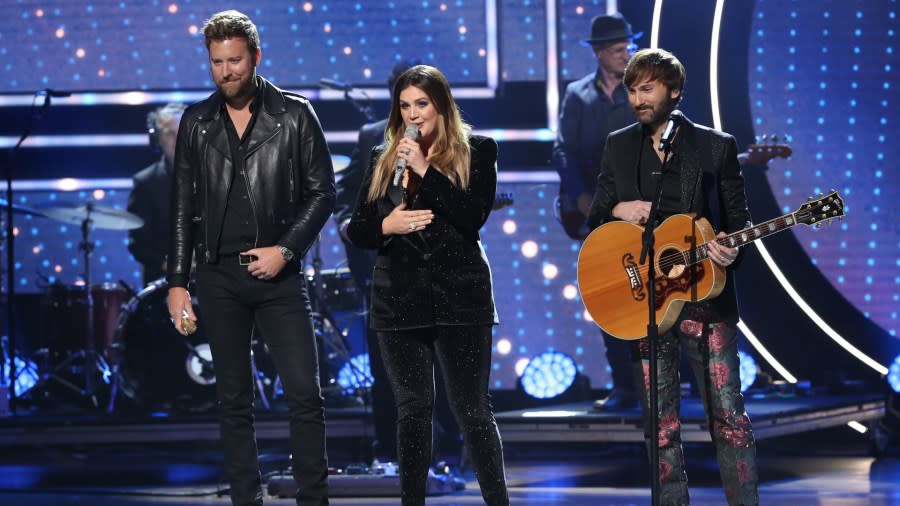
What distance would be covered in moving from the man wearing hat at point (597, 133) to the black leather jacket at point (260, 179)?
9.82ft

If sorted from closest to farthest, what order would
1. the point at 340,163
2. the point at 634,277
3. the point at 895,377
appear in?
1. the point at 634,277
2. the point at 340,163
3. the point at 895,377

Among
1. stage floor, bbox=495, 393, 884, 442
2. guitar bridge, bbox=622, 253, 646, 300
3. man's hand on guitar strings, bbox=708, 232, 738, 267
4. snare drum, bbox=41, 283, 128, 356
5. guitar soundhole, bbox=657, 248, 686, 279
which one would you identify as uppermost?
man's hand on guitar strings, bbox=708, 232, 738, 267

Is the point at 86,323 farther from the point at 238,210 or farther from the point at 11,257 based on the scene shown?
the point at 238,210

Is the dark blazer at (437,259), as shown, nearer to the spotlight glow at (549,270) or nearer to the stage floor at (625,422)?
the stage floor at (625,422)

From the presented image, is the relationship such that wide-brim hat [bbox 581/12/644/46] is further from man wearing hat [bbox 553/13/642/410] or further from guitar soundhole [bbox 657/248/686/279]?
guitar soundhole [bbox 657/248/686/279]

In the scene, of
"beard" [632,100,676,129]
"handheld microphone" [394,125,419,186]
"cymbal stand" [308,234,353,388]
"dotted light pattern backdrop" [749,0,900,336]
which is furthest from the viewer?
"dotted light pattern backdrop" [749,0,900,336]


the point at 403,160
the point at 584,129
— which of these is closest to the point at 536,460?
the point at 584,129

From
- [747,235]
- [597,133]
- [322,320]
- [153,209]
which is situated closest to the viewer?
[747,235]

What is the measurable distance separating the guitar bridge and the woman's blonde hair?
2.49 ft

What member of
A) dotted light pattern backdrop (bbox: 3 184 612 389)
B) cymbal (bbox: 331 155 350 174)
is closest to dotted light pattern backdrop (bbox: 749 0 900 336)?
dotted light pattern backdrop (bbox: 3 184 612 389)

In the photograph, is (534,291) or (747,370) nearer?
(747,370)

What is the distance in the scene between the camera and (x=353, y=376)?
26.2 feet

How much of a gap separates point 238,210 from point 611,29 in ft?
11.7

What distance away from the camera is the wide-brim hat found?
279 inches
